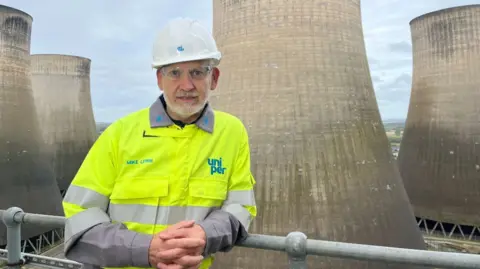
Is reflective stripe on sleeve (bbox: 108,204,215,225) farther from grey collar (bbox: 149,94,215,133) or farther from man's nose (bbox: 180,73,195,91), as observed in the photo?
man's nose (bbox: 180,73,195,91)

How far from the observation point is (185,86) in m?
1.37

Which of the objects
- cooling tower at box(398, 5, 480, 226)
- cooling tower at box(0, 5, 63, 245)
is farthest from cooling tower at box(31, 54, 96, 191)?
cooling tower at box(398, 5, 480, 226)

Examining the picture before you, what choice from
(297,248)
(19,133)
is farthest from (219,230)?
(19,133)

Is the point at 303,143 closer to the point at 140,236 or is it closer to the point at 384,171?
the point at 384,171

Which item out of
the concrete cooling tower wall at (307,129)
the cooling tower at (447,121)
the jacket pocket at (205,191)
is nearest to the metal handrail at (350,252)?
the jacket pocket at (205,191)

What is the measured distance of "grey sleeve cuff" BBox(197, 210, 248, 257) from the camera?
127 centimetres

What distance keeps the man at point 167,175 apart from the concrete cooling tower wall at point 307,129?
15.2 feet

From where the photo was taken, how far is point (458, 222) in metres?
9.45

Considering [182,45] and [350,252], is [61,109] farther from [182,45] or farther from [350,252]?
[350,252]

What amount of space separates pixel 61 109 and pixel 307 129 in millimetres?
10648

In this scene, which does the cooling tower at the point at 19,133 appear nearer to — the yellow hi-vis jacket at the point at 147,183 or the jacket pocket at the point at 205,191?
the yellow hi-vis jacket at the point at 147,183

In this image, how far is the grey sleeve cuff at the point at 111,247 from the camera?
3.96ft

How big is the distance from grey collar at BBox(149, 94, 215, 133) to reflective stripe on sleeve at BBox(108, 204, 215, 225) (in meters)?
0.29

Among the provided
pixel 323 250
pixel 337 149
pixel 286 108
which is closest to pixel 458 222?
pixel 337 149
